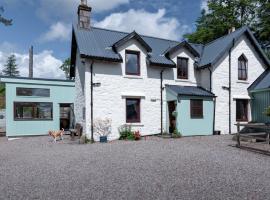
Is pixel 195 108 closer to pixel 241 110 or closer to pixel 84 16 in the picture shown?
pixel 241 110

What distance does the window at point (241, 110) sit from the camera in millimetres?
20609

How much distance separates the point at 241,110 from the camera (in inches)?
818

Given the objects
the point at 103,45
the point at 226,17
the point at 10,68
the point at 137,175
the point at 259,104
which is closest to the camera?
the point at 137,175

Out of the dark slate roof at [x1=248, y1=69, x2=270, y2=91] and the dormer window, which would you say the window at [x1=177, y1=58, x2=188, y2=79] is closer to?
the dormer window

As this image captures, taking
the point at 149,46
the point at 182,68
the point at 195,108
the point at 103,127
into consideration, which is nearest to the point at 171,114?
the point at 195,108

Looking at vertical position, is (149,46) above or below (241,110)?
above

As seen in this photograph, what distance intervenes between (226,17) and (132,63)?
21859 millimetres

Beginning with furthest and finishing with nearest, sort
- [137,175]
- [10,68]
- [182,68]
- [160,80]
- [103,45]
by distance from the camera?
[10,68]
[182,68]
[160,80]
[103,45]
[137,175]

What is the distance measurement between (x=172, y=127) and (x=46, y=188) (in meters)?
13.3

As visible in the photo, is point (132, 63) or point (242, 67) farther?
point (242, 67)

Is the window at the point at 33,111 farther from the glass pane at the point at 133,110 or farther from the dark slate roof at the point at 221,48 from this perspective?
the dark slate roof at the point at 221,48

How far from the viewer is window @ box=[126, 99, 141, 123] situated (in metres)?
17.6

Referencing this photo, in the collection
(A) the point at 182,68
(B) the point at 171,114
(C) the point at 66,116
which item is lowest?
(C) the point at 66,116

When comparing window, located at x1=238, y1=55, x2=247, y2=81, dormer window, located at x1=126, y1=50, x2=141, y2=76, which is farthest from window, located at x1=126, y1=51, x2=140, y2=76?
window, located at x1=238, y1=55, x2=247, y2=81
